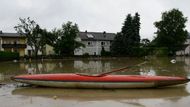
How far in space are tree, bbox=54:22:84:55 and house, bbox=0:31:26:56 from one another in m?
9.48

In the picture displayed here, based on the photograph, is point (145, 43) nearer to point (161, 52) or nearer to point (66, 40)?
point (161, 52)

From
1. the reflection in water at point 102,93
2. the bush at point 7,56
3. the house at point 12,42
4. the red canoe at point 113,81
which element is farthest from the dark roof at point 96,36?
the reflection in water at point 102,93

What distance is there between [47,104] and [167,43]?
68.7 m

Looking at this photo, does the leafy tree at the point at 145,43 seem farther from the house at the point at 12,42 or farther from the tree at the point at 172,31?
the house at the point at 12,42

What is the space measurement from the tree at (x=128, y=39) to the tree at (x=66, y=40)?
832 centimetres

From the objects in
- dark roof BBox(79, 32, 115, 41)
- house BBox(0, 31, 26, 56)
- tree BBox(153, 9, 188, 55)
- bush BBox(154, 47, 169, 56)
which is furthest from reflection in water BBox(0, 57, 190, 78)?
dark roof BBox(79, 32, 115, 41)

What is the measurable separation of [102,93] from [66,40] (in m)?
55.3

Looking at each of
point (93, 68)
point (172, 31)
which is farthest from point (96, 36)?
point (93, 68)

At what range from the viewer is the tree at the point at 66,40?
7006 cm

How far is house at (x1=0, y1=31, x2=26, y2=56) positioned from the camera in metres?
76.1

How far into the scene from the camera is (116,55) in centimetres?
6988

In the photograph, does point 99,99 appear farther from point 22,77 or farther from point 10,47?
point 10,47

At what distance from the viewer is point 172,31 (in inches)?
3150

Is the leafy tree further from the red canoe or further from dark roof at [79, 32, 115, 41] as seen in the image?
the red canoe
